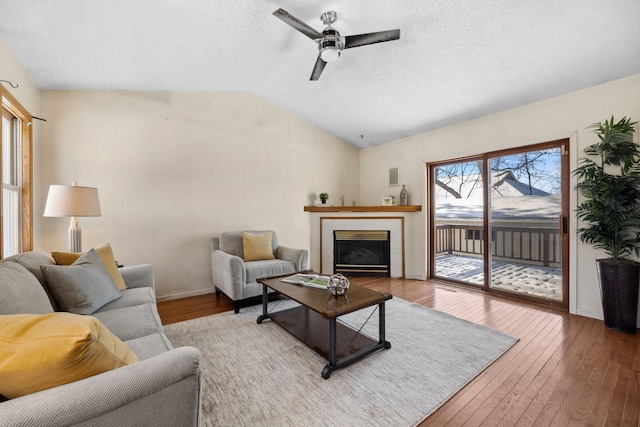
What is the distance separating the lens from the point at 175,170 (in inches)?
145

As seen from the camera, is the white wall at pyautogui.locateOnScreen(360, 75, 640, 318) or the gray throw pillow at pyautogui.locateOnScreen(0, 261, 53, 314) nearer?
the gray throw pillow at pyautogui.locateOnScreen(0, 261, 53, 314)

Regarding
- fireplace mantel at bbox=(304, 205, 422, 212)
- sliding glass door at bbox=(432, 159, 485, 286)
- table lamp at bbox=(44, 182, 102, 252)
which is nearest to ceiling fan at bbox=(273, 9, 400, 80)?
table lamp at bbox=(44, 182, 102, 252)

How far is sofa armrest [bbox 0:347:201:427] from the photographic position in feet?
2.37

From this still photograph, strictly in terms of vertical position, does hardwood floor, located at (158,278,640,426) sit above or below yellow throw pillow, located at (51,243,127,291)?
below

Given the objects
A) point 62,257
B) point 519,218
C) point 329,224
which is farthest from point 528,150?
point 62,257

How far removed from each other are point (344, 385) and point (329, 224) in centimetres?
318

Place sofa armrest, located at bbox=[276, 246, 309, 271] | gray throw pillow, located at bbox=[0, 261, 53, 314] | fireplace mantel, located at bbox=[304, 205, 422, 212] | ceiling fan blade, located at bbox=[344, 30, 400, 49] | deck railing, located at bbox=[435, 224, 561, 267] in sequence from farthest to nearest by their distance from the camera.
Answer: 1. fireplace mantel, located at bbox=[304, 205, 422, 212]
2. sofa armrest, located at bbox=[276, 246, 309, 271]
3. deck railing, located at bbox=[435, 224, 561, 267]
4. ceiling fan blade, located at bbox=[344, 30, 400, 49]
5. gray throw pillow, located at bbox=[0, 261, 53, 314]

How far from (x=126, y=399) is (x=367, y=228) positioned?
4198 mm

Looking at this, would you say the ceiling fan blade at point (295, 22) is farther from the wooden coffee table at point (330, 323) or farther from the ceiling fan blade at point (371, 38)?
the wooden coffee table at point (330, 323)

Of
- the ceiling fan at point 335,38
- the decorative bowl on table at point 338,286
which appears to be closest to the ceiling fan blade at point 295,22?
the ceiling fan at point 335,38

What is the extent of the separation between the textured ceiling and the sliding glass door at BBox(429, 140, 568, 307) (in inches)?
31.1

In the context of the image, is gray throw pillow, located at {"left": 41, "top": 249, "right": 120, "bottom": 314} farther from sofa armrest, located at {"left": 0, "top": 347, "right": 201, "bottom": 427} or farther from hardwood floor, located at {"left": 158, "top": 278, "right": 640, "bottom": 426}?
sofa armrest, located at {"left": 0, "top": 347, "right": 201, "bottom": 427}

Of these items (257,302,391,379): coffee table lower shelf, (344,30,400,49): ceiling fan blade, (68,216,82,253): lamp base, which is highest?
(344,30,400,49): ceiling fan blade

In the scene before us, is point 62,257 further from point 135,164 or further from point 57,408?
point 57,408
